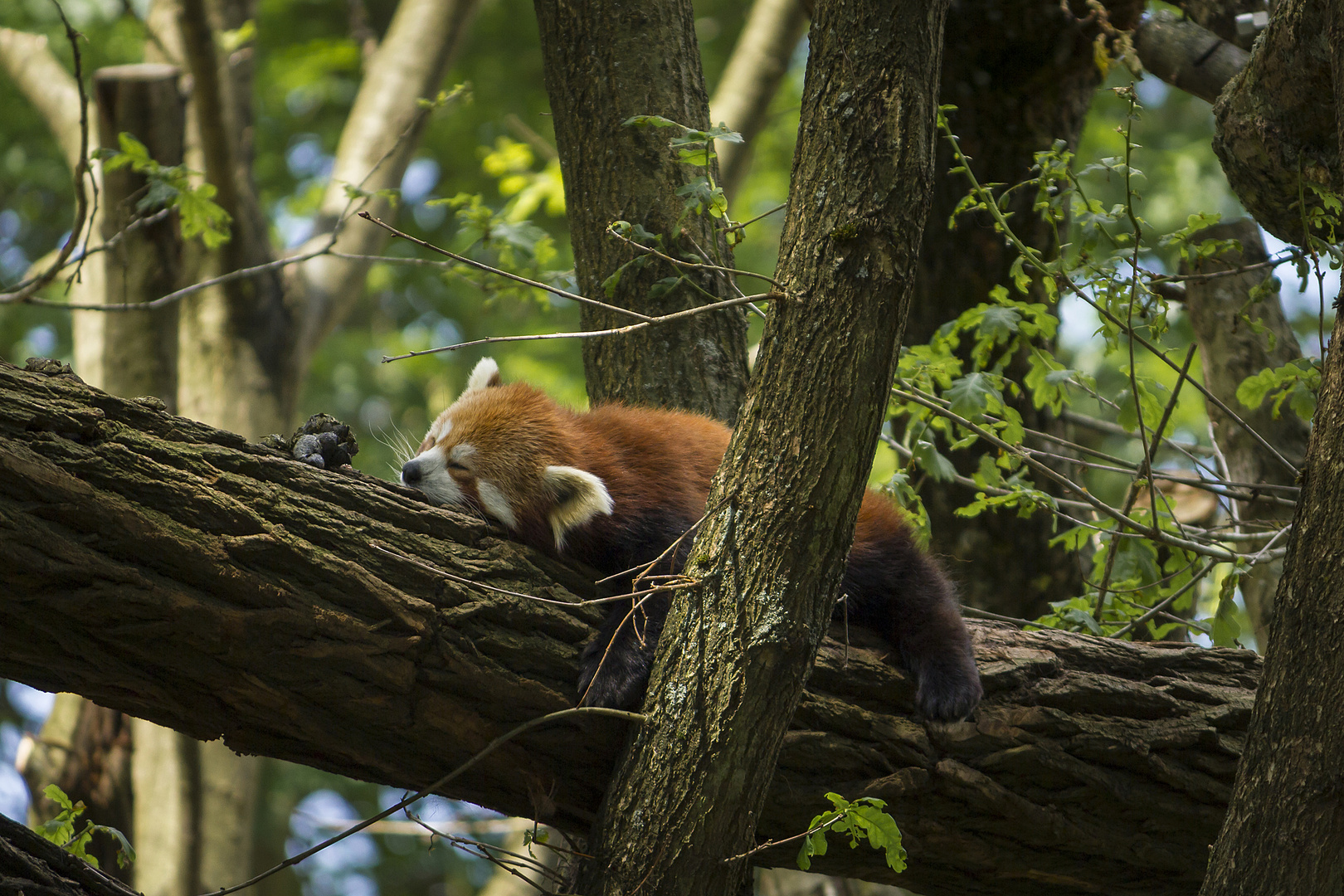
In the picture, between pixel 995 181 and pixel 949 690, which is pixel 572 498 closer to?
pixel 949 690

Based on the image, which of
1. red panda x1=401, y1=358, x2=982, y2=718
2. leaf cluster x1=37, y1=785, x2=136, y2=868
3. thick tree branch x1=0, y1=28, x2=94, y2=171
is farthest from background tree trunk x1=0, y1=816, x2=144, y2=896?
thick tree branch x1=0, y1=28, x2=94, y2=171

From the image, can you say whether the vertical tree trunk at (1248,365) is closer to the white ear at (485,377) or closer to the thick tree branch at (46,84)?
the white ear at (485,377)

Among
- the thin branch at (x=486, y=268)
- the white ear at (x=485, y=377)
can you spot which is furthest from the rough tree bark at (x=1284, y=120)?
the white ear at (x=485, y=377)

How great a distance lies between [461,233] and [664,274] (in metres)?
1.39

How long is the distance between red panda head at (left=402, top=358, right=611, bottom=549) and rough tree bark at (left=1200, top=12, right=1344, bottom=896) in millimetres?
1710

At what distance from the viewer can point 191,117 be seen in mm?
6082

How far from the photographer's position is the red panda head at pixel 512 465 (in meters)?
2.96

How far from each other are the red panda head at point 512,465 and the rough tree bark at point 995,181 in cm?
224

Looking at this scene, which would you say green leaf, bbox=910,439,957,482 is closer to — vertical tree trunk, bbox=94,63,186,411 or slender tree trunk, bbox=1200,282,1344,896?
slender tree trunk, bbox=1200,282,1344,896

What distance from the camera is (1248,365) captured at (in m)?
4.63

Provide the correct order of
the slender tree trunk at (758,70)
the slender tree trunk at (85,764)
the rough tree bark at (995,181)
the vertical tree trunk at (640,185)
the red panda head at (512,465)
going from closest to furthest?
the red panda head at (512,465) → the vertical tree trunk at (640,185) → the rough tree bark at (995,181) → the slender tree trunk at (85,764) → the slender tree trunk at (758,70)

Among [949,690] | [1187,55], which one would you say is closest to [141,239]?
[949,690]

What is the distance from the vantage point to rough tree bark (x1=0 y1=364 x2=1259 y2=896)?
83.7 inches

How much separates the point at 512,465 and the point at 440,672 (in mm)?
1004
